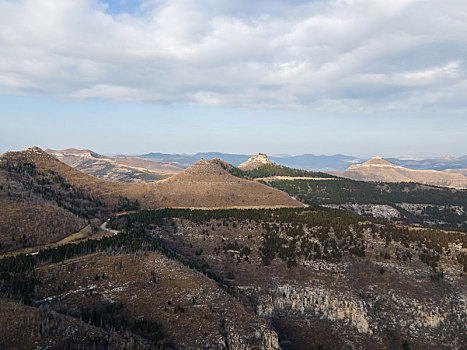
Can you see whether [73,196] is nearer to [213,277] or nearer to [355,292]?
[213,277]

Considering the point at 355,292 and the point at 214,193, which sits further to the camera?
the point at 214,193

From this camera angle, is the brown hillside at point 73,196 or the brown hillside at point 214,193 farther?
the brown hillside at point 214,193

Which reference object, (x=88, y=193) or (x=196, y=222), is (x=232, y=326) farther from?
(x=88, y=193)

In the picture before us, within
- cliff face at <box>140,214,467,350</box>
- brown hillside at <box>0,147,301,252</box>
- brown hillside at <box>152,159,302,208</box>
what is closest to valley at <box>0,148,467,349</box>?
cliff face at <box>140,214,467,350</box>

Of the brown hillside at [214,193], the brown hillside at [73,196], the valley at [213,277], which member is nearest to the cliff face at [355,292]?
the valley at [213,277]

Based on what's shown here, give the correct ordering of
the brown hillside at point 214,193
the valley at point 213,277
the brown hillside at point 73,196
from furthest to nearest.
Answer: the brown hillside at point 214,193
the brown hillside at point 73,196
the valley at point 213,277

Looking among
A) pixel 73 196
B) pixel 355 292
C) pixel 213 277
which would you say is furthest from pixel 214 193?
pixel 355 292

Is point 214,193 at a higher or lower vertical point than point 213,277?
higher

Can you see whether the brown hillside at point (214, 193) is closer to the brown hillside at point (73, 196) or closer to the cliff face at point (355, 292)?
the brown hillside at point (73, 196)

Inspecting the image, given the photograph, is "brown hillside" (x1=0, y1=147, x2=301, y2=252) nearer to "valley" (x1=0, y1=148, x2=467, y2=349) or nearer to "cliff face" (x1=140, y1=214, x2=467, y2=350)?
"valley" (x1=0, y1=148, x2=467, y2=349)

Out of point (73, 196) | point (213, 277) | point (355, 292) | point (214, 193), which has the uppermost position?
point (214, 193)

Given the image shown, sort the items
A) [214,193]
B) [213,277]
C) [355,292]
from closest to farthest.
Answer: [355,292]
[213,277]
[214,193]

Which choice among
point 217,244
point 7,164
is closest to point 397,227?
point 217,244

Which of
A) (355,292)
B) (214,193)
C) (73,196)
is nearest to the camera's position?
(355,292)
